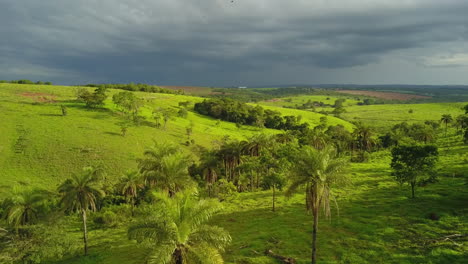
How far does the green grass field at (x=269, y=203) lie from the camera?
33.0 meters

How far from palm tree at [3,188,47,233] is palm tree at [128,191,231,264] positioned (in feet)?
77.5

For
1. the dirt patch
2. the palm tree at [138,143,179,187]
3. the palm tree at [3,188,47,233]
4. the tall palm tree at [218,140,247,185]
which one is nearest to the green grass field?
the palm tree at [3,188,47,233]

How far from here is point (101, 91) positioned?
422 ft

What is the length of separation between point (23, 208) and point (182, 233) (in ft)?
91.7

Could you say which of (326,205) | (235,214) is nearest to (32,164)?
(235,214)

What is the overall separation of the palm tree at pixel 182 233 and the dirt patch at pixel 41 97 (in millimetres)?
129198

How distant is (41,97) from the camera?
127188 millimetres

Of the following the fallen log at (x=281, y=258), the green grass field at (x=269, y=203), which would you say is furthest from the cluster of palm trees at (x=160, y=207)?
the green grass field at (x=269, y=203)

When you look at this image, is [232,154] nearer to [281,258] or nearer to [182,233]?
[281,258]

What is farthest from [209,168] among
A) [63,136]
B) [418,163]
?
[63,136]

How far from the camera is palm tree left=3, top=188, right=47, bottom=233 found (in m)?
35.1

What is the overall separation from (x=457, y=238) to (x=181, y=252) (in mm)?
33164

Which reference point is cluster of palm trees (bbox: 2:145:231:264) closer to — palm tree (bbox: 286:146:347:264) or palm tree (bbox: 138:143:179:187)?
palm tree (bbox: 138:143:179:187)

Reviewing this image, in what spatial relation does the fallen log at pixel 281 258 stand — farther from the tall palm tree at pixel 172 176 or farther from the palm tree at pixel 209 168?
the palm tree at pixel 209 168
